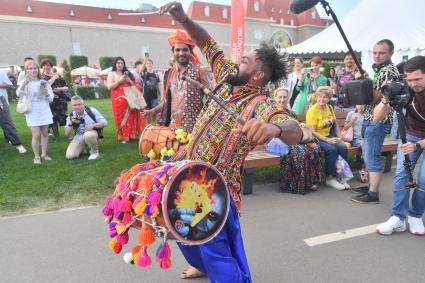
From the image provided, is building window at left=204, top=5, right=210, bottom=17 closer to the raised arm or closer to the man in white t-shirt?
the man in white t-shirt

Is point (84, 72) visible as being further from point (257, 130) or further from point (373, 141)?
point (257, 130)

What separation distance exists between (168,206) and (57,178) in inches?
153

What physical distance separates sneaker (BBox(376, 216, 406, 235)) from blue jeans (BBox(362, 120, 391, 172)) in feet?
2.65

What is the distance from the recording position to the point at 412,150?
10.1 feet

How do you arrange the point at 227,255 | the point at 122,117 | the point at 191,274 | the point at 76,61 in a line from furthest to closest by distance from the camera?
the point at 76,61 → the point at 122,117 → the point at 191,274 → the point at 227,255

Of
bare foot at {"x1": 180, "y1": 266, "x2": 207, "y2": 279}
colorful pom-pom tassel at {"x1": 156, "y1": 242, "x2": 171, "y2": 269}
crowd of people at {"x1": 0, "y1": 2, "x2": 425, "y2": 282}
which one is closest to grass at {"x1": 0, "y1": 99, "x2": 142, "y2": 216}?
crowd of people at {"x1": 0, "y1": 2, "x2": 425, "y2": 282}

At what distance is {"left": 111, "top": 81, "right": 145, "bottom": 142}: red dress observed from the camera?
296 inches

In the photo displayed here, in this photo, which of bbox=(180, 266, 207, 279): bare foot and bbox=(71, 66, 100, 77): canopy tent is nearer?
bbox=(180, 266, 207, 279): bare foot

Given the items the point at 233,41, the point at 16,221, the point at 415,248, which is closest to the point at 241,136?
the point at 415,248

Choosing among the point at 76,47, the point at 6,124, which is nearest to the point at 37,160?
the point at 6,124

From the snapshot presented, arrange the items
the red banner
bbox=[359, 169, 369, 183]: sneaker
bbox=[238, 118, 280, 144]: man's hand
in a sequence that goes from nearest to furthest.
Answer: bbox=[238, 118, 280, 144]: man's hand → bbox=[359, 169, 369, 183]: sneaker → the red banner

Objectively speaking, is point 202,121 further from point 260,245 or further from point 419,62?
point 419,62

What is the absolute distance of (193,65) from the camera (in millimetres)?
3588

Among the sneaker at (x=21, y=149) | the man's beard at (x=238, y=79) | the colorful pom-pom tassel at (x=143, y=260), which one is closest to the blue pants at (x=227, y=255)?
the colorful pom-pom tassel at (x=143, y=260)
